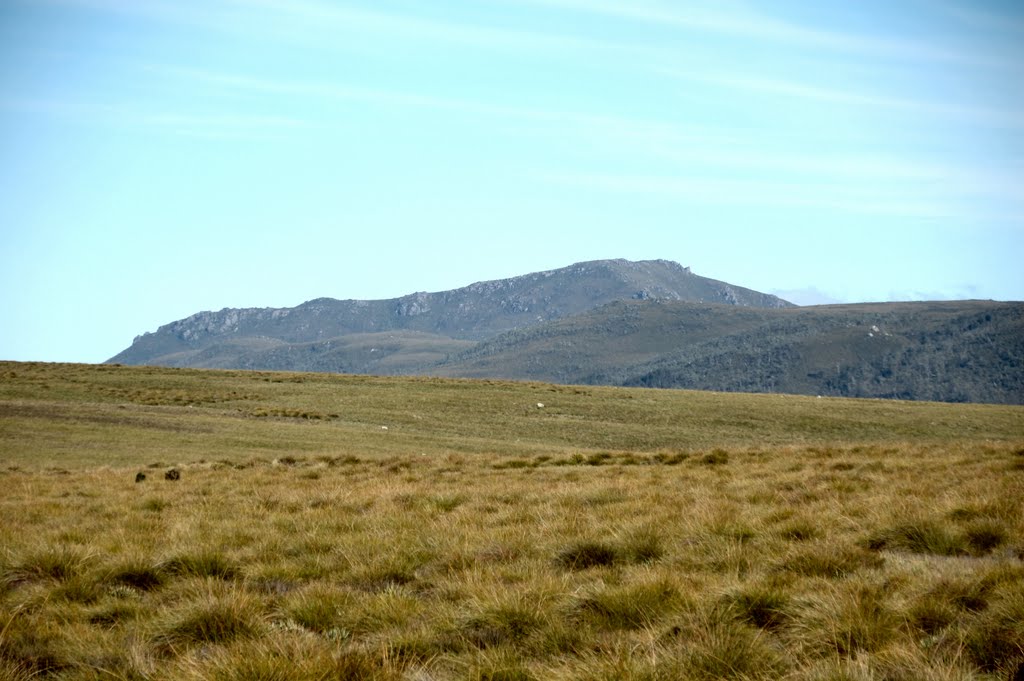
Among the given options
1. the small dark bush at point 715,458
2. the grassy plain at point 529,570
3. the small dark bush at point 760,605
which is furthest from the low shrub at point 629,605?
the small dark bush at point 715,458

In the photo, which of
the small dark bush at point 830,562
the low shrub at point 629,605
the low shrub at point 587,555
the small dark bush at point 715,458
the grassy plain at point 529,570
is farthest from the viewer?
the small dark bush at point 715,458

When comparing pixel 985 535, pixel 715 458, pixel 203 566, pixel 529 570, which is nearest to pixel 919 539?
pixel 985 535

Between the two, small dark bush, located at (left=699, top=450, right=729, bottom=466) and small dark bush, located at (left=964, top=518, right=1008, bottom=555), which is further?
small dark bush, located at (left=699, top=450, right=729, bottom=466)

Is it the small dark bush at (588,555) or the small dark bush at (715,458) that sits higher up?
the small dark bush at (588,555)

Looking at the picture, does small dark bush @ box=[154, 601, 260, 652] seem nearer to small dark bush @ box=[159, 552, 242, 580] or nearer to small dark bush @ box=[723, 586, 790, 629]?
small dark bush @ box=[159, 552, 242, 580]

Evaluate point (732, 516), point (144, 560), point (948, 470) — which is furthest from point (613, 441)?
point (144, 560)

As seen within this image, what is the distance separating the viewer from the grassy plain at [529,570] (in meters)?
5.30

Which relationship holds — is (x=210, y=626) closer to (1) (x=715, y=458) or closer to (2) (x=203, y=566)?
(2) (x=203, y=566)

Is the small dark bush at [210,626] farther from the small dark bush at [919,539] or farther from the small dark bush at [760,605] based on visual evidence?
the small dark bush at [919,539]

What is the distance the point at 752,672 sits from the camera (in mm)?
4965

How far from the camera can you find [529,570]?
7727 mm

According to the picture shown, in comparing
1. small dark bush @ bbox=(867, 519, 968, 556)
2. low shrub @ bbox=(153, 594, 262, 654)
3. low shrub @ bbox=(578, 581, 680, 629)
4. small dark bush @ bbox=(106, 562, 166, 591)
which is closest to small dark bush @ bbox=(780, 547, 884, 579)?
small dark bush @ bbox=(867, 519, 968, 556)

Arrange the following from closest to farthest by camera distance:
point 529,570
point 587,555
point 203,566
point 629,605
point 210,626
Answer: point 210,626
point 629,605
point 529,570
point 203,566
point 587,555

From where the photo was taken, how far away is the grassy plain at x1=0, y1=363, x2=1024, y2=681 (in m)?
5.30
